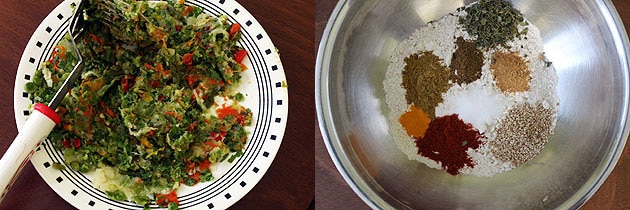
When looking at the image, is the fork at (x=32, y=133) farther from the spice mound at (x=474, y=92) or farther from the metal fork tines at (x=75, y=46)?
the spice mound at (x=474, y=92)

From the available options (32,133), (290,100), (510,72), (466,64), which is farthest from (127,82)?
(510,72)

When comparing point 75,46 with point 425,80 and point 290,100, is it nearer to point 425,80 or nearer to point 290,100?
point 290,100

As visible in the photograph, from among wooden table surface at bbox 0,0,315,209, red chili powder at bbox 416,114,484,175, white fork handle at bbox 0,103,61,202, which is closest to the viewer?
white fork handle at bbox 0,103,61,202

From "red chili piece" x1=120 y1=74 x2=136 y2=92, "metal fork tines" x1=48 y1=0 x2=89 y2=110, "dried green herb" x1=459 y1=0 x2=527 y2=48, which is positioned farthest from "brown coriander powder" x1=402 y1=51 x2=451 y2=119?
"metal fork tines" x1=48 y1=0 x2=89 y2=110

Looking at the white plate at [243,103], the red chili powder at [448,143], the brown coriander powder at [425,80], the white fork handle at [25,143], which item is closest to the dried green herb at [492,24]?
the brown coriander powder at [425,80]

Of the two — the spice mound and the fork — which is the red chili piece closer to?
the fork

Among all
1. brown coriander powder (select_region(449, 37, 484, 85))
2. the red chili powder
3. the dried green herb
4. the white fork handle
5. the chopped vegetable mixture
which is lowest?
the white fork handle

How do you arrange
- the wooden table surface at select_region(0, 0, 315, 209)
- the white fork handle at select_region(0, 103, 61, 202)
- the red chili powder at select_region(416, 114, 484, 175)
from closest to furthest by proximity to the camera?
the white fork handle at select_region(0, 103, 61, 202)
the wooden table surface at select_region(0, 0, 315, 209)
the red chili powder at select_region(416, 114, 484, 175)
